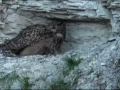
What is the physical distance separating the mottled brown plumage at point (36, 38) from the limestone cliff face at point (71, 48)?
0.10 meters

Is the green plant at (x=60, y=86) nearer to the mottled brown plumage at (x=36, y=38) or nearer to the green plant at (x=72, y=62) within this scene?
the green plant at (x=72, y=62)

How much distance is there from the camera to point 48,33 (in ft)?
21.5

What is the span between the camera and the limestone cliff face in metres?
5.55

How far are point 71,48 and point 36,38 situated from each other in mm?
590

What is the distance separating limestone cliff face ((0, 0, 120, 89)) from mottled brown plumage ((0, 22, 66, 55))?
10 centimetres

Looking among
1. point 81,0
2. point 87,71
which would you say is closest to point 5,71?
point 87,71

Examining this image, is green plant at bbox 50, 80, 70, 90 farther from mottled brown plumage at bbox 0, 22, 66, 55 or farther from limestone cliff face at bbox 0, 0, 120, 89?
mottled brown plumage at bbox 0, 22, 66, 55

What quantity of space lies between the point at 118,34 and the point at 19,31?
1666 millimetres

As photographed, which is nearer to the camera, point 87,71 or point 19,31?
point 87,71

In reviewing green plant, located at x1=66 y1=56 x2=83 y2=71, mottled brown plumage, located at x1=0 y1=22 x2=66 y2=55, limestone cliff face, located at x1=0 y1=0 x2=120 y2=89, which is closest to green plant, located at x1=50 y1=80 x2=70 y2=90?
limestone cliff face, located at x1=0 y1=0 x2=120 y2=89

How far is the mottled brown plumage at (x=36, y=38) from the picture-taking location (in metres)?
6.52

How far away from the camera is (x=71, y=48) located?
6586 millimetres

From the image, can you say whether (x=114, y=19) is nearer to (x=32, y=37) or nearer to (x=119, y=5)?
(x=119, y=5)

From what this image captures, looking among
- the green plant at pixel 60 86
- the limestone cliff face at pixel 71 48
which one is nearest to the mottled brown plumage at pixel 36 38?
the limestone cliff face at pixel 71 48
